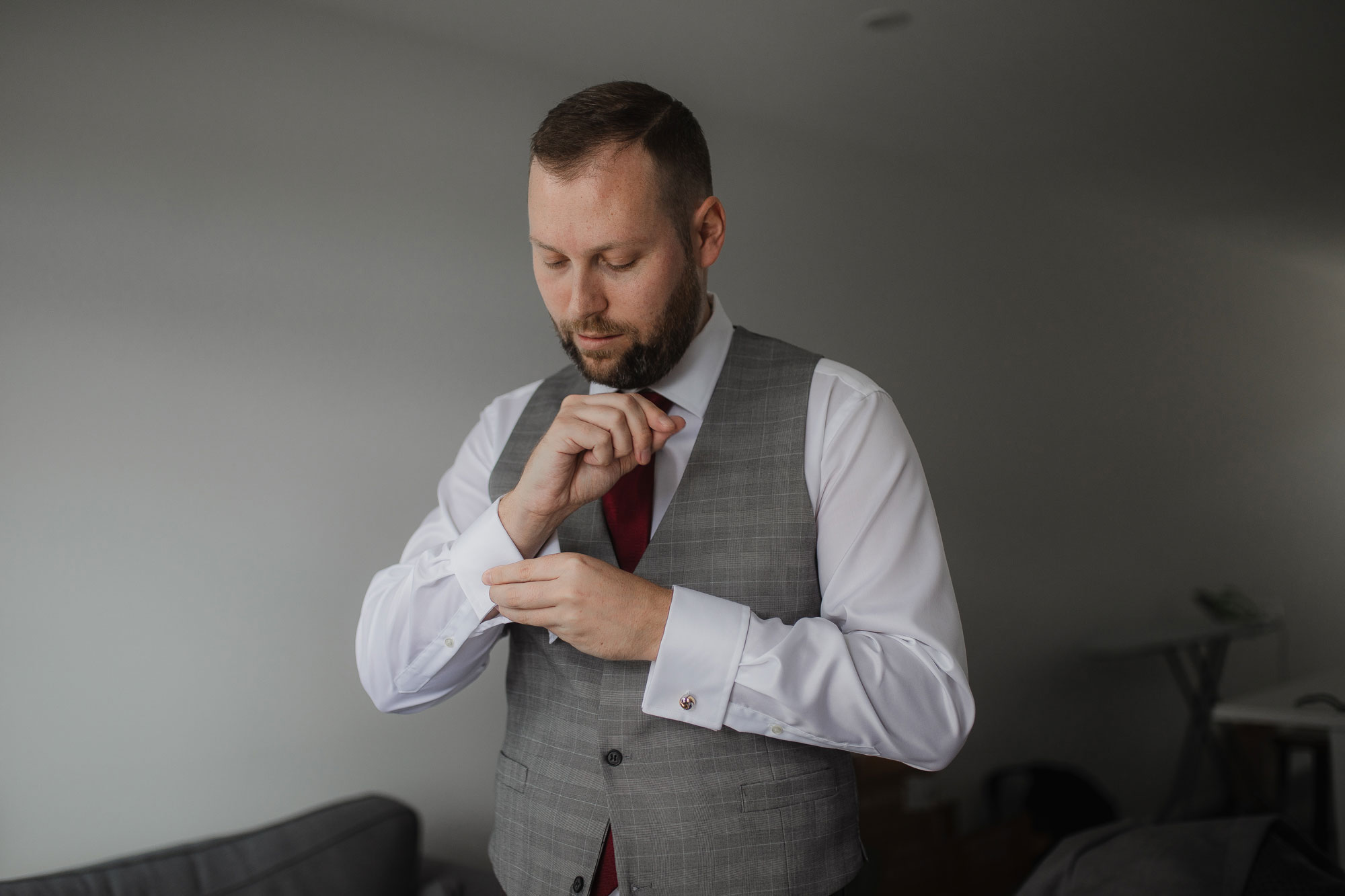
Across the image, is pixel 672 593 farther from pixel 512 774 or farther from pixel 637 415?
pixel 512 774

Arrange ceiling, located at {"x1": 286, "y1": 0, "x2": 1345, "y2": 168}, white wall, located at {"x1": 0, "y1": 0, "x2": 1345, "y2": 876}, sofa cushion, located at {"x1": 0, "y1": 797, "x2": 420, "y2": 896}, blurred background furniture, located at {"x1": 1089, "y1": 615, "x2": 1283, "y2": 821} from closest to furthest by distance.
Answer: sofa cushion, located at {"x1": 0, "y1": 797, "x2": 420, "y2": 896} → white wall, located at {"x1": 0, "y1": 0, "x2": 1345, "y2": 876} → ceiling, located at {"x1": 286, "y1": 0, "x2": 1345, "y2": 168} → blurred background furniture, located at {"x1": 1089, "y1": 615, "x2": 1283, "y2": 821}

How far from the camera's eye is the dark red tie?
125cm

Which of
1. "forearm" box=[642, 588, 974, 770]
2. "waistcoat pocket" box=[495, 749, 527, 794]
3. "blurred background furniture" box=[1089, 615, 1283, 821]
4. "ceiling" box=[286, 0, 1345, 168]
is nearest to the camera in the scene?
"forearm" box=[642, 588, 974, 770]

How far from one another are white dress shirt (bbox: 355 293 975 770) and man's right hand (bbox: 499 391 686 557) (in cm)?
4

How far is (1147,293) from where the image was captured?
4.88 m

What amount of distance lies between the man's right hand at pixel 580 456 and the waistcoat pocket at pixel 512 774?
0.32 m

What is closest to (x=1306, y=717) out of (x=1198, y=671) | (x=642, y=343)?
(x=1198, y=671)

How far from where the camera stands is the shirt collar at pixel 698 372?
1307mm

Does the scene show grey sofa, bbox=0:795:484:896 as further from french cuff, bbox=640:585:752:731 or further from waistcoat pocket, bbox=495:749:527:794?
french cuff, bbox=640:585:752:731

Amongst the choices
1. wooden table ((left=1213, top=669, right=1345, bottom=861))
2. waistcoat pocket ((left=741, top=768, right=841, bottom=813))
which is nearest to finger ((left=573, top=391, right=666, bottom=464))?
waistcoat pocket ((left=741, top=768, right=841, bottom=813))

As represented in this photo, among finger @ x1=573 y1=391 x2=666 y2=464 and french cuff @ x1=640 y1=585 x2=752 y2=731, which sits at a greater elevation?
finger @ x1=573 y1=391 x2=666 y2=464

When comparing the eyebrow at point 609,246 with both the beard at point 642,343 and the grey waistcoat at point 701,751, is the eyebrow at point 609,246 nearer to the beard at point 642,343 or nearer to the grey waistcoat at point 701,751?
the beard at point 642,343

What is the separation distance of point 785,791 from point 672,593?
30cm

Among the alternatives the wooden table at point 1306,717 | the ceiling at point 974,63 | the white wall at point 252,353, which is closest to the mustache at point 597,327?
the white wall at point 252,353
